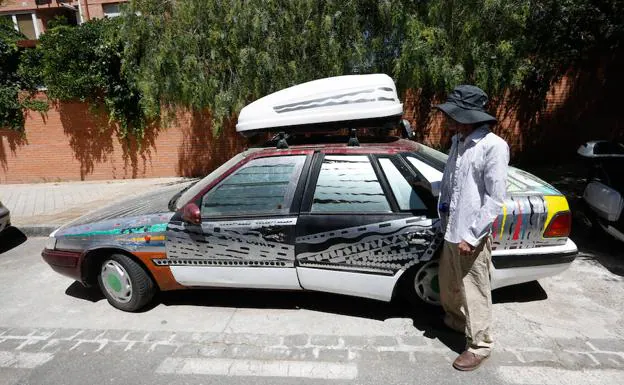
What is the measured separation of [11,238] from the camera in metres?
6.32

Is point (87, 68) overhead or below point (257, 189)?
overhead

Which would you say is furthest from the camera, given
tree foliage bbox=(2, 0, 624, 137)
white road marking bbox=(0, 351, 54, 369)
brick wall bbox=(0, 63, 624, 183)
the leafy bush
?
the leafy bush

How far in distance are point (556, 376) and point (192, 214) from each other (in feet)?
9.20

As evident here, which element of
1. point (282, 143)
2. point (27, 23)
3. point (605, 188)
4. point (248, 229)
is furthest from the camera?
point (27, 23)

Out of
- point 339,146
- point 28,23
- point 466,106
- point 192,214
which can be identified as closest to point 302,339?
point 192,214

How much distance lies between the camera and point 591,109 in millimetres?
9312

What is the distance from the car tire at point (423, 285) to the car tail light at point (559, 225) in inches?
33.8

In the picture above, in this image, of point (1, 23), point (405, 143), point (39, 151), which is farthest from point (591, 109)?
point (1, 23)

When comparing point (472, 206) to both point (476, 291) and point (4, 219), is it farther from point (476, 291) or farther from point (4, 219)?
point (4, 219)

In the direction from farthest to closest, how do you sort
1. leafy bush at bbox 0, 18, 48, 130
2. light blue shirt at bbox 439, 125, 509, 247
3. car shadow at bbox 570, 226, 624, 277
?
leafy bush at bbox 0, 18, 48, 130
car shadow at bbox 570, 226, 624, 277
light blue shirt at bbox 439, 125, 509, 247

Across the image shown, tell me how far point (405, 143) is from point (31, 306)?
399 centimetres

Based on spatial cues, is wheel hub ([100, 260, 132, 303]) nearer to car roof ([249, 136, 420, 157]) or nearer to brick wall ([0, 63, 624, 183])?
car roof ([249, 136, 420, 157])

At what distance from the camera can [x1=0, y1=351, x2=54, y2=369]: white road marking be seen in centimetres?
298

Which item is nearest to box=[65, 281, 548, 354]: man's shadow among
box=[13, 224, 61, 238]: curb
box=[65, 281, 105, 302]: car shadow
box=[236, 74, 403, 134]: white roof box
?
box=[65, 281, 105, 302]: car shadow
